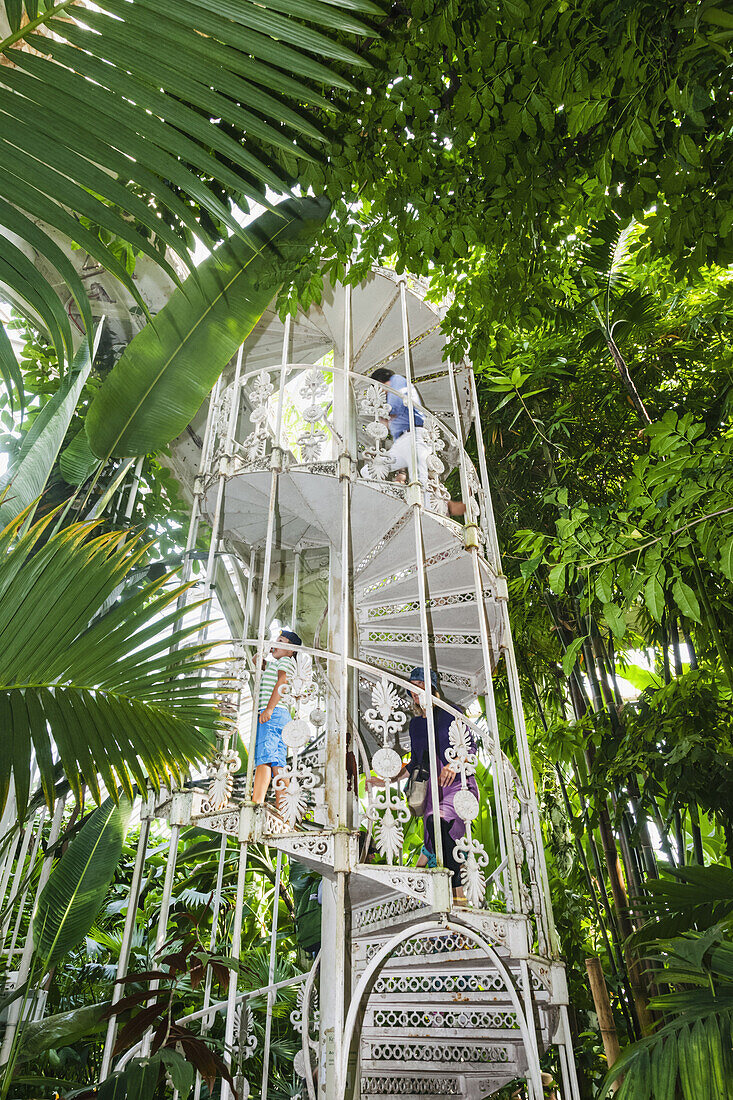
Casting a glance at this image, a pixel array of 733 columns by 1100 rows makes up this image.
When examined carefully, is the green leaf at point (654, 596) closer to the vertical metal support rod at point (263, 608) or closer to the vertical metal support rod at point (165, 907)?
the vertical metal support rod at point (263, 608)

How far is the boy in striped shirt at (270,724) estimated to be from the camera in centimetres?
392

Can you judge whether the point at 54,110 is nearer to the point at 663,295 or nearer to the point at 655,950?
the point at 663,295

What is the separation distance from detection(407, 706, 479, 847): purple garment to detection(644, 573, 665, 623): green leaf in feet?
4.97

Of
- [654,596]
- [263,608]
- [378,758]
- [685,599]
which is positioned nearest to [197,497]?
[263,608]

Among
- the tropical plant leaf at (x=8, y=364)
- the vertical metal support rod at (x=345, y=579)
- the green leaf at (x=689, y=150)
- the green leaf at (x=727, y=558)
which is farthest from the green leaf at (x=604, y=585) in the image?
the tropical plant leaf at (x=8, y=364)

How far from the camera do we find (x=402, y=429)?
5.35 m

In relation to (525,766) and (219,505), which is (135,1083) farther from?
(219,505)

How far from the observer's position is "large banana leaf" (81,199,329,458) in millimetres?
3658

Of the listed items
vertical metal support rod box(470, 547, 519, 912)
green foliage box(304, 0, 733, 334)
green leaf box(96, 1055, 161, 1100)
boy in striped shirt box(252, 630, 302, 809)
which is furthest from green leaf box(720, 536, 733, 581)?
green leaf box(96, 1055, 161, 1100)

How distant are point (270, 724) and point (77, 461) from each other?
1829 millimetres

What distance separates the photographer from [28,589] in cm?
166

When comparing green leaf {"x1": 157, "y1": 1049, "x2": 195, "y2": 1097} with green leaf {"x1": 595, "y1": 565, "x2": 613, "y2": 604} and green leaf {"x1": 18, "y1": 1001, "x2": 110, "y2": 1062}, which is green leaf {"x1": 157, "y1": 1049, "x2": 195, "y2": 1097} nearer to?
green leaf {"x1": 18, "y1": 1001, "x2": 110, "y2": 1062}

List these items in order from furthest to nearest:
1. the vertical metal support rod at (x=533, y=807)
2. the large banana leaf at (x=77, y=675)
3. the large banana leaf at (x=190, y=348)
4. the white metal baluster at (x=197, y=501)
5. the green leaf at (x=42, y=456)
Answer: the white metal baluster at (x=197, y=501) → the vertical metal support rod at (x=533, y=807) → the large banana leaf at (x=190, y=348) → the green leaf at (x=42, y=456) → the large banana leaf at (x=77, y=675)

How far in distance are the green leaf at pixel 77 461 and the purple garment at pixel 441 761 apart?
241 cm
